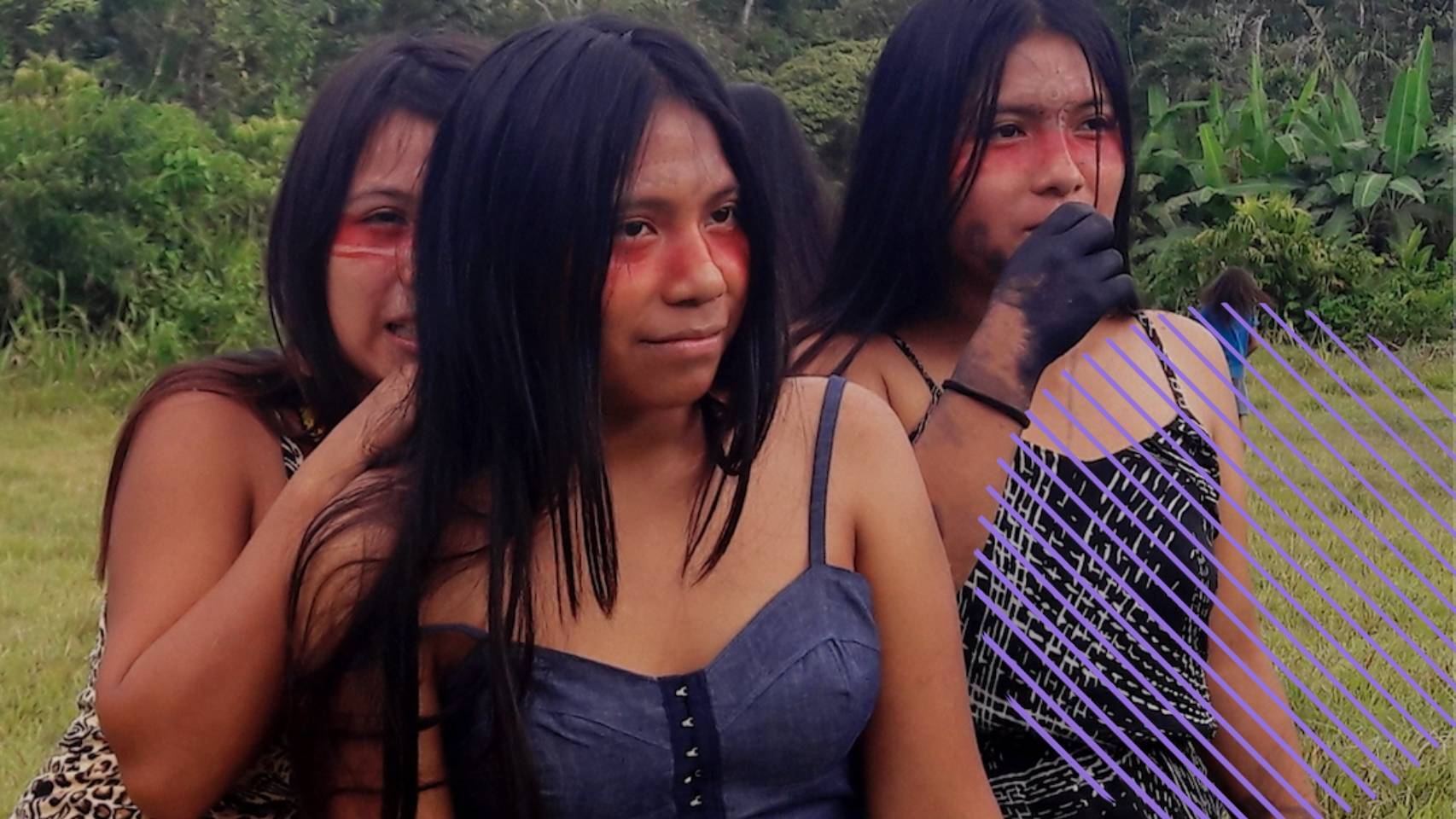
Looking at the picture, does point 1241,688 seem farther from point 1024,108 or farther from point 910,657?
point 1024,108

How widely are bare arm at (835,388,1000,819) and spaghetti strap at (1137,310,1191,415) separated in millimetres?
452

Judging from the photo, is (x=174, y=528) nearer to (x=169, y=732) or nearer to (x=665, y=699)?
(x=169, y=732)

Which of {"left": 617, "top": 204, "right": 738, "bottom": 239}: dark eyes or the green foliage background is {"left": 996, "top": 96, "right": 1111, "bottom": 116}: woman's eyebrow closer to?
{"left": 617, "top": 204, "right": 738, "bottom": 239}: dark eyes

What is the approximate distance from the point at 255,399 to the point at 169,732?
439mm

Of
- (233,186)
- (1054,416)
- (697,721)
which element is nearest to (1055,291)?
(1054,416)

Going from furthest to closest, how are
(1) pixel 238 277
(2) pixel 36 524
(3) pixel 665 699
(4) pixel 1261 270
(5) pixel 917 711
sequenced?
(1) pixel 238 277, (4) pixel 1261 270, (2) pixel 36 524, (5) pixel 917 711, (3) pixel 665 699

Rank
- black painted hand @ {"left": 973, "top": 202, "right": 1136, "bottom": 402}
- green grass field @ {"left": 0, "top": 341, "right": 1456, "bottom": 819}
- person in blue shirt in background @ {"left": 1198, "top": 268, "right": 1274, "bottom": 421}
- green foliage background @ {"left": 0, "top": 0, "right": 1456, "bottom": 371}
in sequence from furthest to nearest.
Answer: green foliage background @ {"left": 0, "top": 0, "right": 1456, "bottom": 371}
green grass field @ {"left": 0, "top": 341, "right": 1456, "bottom": 819}
person in blue shirt in background @ {"left": 1198, "top": 268, "right": 1274, "bottom": 421}
black painted hand @ {"left": 973, "top": 202, "right": 1136, "bottom": 402}

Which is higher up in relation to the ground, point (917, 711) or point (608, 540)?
point (608, 540)

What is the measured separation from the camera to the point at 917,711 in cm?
148

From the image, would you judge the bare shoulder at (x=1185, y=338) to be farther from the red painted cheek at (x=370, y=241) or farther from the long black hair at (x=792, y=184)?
the red painted cheek at (x=370, y=241)

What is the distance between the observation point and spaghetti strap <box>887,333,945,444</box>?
1.75 metres

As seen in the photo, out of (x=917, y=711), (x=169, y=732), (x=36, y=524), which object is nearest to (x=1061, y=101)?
(x=917, y=711)

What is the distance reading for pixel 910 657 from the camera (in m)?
1.47
